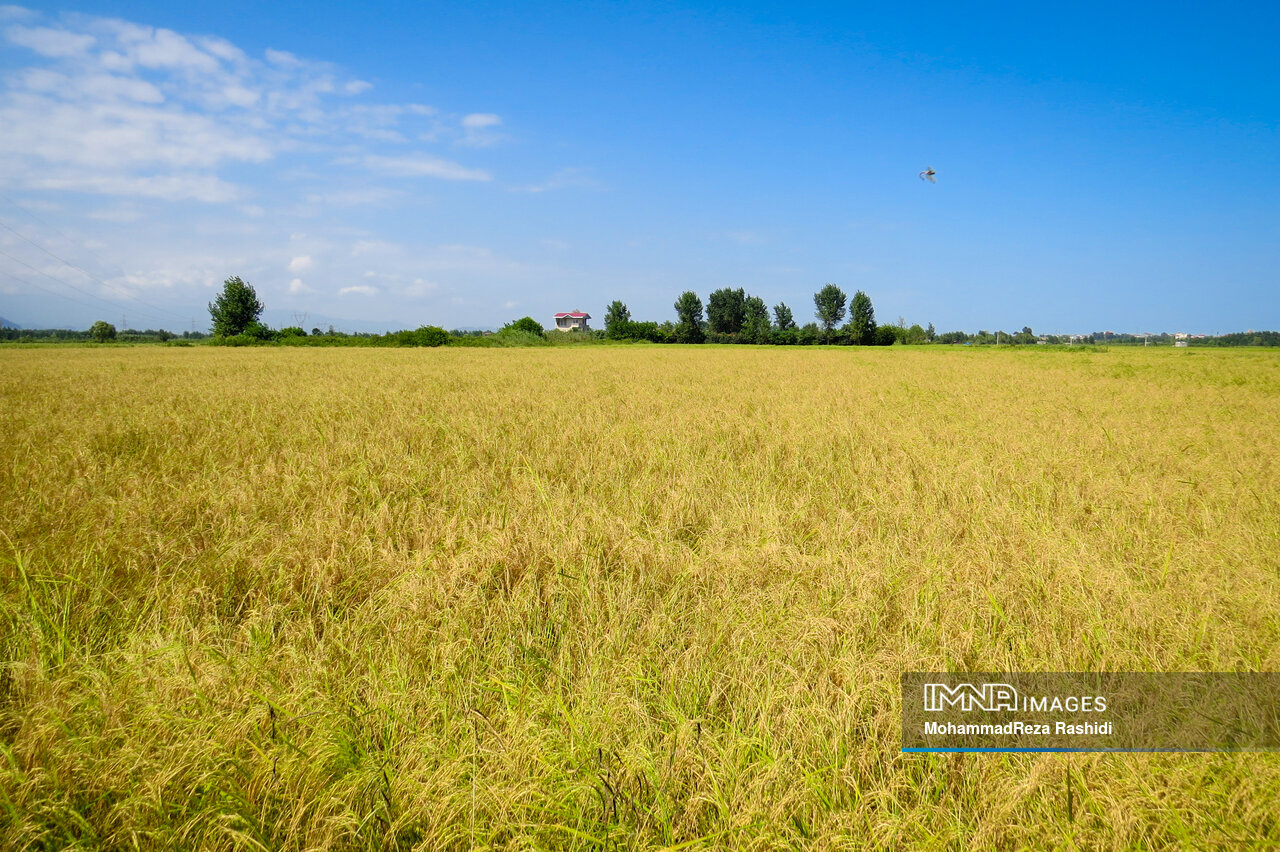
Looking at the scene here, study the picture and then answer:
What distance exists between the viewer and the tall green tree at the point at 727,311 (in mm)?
106875

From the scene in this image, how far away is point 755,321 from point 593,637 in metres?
102

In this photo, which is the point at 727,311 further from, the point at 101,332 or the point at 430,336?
the point at 101,332

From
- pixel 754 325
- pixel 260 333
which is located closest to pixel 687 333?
pixel 754 325

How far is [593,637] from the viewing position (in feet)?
8.39

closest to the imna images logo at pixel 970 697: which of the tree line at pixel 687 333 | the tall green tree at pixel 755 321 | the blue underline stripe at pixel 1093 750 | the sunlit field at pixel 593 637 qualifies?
the sunlit field at pixel 593 637

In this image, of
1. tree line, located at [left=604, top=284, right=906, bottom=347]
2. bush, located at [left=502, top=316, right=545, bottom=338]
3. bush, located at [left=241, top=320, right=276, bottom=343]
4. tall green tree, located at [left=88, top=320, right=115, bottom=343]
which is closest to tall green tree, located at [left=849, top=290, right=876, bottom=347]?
tree line, located at [left=604, top=284, right=906, bottom=347]

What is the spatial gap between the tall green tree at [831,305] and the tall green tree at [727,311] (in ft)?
47.8

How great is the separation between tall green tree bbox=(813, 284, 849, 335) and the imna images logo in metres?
107

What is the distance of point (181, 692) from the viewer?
6.89 feet

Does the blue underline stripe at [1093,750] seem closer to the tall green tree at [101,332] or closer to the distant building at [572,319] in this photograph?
the tall green tree at [101,332]

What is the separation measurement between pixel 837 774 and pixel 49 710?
2621mm

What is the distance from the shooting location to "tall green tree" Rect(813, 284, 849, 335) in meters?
103

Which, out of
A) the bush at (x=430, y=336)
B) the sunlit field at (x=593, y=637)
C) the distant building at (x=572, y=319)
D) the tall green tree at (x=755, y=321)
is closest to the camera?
the sunlit field at (x=593, y=637)

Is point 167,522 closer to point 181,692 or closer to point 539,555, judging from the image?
point 181,692
